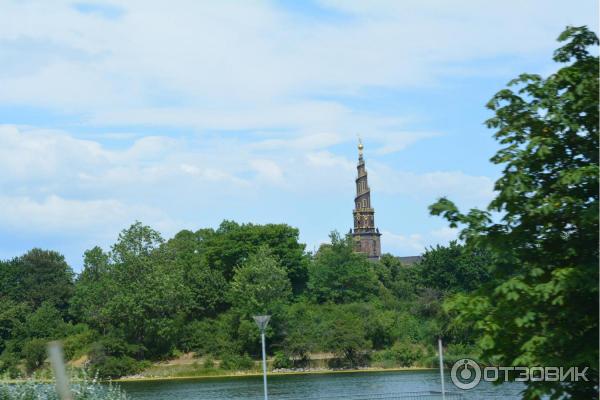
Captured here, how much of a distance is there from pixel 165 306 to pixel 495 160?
5625cm

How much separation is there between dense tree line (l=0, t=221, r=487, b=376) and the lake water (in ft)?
17.4

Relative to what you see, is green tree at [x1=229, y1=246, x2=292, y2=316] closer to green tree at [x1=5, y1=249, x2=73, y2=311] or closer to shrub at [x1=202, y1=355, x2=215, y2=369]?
shrub at [x1=202, y1=355, x2=215, y2=369]

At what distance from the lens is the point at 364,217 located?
496ft

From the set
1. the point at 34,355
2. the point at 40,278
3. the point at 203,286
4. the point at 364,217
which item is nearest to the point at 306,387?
the point at 203,286

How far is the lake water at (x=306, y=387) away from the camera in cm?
3934

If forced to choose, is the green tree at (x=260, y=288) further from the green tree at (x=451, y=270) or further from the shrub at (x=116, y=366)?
the green tree at (x=451, y=270)

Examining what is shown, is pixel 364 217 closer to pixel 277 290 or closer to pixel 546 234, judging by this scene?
pixel 277 290

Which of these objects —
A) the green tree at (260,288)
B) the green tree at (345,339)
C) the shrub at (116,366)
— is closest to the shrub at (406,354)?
the green tree at (345,339)

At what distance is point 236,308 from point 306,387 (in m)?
20.7

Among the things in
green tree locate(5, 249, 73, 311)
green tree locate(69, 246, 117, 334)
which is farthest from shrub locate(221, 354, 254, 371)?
green tree locate(5, 249, 73, 311)

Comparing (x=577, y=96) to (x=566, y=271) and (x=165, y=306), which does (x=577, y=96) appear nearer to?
(x=566, y=271)

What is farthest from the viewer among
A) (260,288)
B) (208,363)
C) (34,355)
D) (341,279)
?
(341,279)

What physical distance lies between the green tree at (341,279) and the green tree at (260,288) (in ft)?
22.1

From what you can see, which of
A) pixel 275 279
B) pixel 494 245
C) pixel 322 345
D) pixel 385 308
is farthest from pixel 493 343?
pixel 385 308
